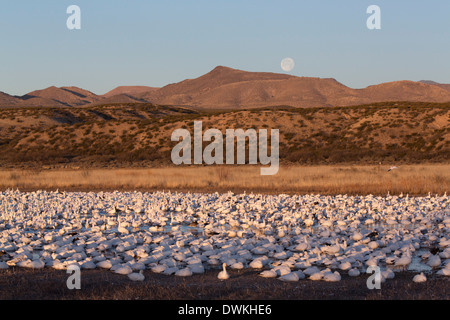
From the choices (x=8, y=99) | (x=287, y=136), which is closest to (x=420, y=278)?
(x=287, y=136)

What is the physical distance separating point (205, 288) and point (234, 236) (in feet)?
16.3

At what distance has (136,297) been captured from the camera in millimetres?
7020

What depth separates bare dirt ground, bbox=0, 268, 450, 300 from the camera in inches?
279

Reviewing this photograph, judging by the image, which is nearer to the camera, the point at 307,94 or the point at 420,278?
the point at 420,278

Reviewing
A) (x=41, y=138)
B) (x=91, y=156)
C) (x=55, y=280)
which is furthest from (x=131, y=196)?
(x=41, y=138)

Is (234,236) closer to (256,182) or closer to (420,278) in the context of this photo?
(420,278)

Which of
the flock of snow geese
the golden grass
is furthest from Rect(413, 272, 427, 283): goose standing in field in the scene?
the golden grass

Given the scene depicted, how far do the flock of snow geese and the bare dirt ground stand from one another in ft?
0.87

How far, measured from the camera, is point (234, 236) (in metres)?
12.6

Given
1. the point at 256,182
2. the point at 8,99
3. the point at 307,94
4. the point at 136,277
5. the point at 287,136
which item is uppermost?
the point at 307,94

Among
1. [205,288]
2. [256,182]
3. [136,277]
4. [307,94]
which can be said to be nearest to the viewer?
[205,288]

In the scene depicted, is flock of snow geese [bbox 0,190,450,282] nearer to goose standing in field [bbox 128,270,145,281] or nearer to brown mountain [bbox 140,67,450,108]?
goose standing in field [bbox 128,270,145,281]
